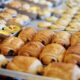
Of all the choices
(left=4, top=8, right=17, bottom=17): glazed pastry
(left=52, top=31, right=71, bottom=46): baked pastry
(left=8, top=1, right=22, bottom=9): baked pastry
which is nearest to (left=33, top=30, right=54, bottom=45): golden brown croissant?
(left=52, top=31, right=71, bottom=46): baked pastry

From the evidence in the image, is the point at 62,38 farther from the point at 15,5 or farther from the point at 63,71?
the point at 15,5

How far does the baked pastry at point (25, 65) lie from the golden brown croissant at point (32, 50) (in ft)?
0.43

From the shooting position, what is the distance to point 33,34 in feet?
5.24

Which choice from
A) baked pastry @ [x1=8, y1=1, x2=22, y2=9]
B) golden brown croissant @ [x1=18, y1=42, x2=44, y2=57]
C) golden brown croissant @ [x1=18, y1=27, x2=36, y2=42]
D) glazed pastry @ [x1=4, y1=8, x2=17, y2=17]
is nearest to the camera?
golden brown croissant @ [x1=18, y1=42, x2=44, y2=57]

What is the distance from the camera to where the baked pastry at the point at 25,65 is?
1.11 metres

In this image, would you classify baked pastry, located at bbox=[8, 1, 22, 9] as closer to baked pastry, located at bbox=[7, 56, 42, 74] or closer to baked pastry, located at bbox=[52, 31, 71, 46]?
baked pastry, located at bbox=[52, 31, 71, 46]

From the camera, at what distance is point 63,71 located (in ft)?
3.43

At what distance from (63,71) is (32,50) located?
1.07ft

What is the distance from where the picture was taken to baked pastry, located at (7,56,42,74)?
111 centimetres

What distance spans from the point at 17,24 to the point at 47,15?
0.44 m

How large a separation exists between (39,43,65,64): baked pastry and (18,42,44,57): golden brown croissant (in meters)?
0.04

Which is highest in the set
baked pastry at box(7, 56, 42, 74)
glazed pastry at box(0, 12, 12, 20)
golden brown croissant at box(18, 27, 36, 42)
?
baked pastry at box(7, 56, 42, 74)

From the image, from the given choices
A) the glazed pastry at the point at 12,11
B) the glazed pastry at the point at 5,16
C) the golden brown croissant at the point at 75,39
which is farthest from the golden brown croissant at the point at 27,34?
the glazed pastry at the point at 12,11

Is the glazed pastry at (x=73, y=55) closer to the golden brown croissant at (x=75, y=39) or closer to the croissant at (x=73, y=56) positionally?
the croissant at (x=73, y=56)
